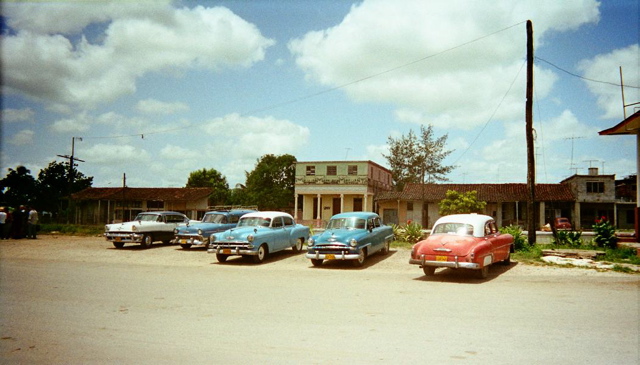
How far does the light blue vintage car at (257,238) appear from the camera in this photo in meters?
14.1

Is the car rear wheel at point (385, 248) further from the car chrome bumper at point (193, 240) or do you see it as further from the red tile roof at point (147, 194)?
the red tile roof at point (147, 194)

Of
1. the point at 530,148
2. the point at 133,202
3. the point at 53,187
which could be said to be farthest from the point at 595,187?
the point at 53,187

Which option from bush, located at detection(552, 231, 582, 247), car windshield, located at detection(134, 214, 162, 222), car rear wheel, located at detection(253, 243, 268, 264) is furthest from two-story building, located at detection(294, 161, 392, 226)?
car rear wheel, located at detection(253, 243, 268, 264)

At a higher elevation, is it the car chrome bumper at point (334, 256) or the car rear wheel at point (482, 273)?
the car chrome bumper at point (334, 256)

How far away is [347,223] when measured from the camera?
1442cm

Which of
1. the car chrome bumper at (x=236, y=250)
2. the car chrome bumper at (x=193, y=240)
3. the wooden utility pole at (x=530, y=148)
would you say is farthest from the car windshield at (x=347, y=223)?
the wooden utility pole at (x=530, y=148)

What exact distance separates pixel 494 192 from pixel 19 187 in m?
54.5

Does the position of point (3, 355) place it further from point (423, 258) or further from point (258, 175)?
point (258, 175)

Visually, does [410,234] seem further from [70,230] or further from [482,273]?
[70,230]

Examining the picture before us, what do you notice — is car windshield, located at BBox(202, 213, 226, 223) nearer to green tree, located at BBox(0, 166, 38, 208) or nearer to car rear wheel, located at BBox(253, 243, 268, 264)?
car rear wheel, located at BBox(253, 243, 268, 264)

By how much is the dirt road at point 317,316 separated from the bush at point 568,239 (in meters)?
4.63

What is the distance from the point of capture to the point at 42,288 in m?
9.30

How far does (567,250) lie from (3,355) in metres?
15.6

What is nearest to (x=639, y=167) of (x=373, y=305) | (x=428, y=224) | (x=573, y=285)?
(x=573, y=285)
